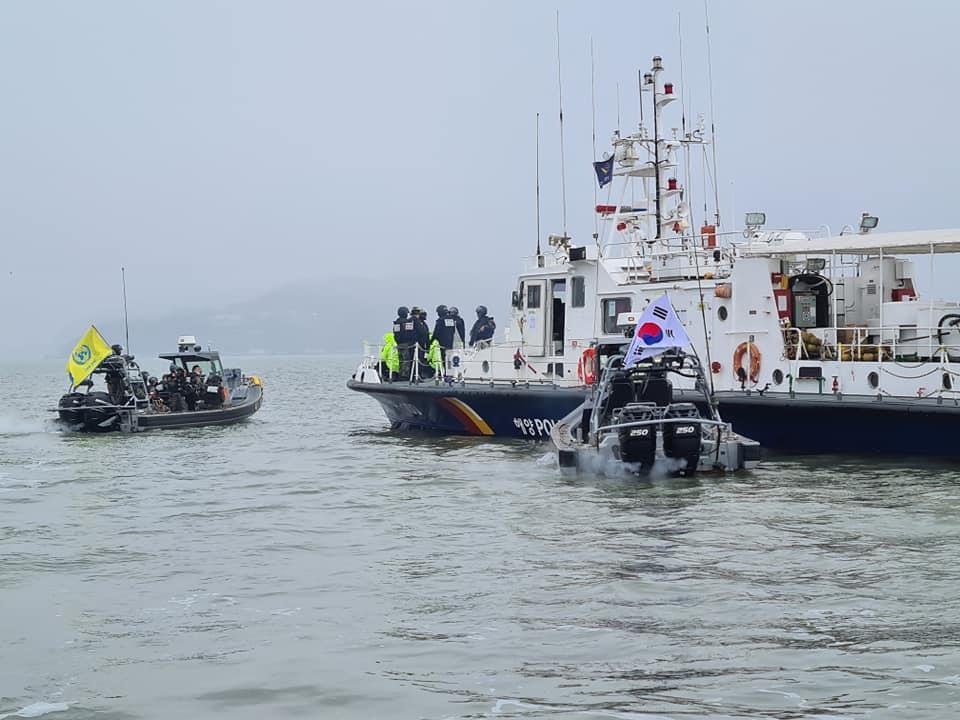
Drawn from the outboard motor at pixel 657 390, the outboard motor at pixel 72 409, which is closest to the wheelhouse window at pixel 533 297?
the outboard motor at pixel 657 390

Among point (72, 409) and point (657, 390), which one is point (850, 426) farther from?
point (72, 409)

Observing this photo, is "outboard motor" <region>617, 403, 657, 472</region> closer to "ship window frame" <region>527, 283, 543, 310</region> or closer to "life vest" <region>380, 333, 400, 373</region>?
"ship window frame" <region>527, 283, 543, 310</region>

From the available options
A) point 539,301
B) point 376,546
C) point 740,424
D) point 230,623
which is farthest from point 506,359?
point 230,623

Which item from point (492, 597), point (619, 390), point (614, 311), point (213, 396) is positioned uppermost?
point (614, 311)

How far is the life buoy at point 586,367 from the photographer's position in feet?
63.8

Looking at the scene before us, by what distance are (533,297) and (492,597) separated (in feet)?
43.8

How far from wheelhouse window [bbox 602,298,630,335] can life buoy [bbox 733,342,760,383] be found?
263 cm

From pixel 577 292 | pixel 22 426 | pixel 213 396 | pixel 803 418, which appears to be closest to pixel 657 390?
pixel 803 418

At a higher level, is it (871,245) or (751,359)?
(871,245)

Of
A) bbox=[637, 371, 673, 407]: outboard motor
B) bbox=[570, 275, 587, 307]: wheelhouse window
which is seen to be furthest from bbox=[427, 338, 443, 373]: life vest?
bbox=[637, 371, 673, 407]: outboard motor

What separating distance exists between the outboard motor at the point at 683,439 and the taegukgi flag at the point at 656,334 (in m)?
0.98

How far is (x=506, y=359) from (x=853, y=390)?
7.33m

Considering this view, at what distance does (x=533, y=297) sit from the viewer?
72.3 feet

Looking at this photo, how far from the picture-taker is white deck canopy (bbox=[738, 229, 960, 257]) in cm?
1645
